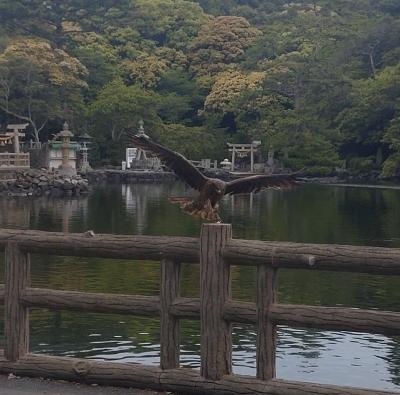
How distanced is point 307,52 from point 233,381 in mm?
54827

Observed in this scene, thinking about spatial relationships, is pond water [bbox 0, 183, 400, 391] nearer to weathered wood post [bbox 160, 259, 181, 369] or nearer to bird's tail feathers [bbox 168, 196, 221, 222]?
weathered wood post [bbox 160, 259, 181, 369]

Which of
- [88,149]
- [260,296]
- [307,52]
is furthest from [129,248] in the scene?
[307,52]

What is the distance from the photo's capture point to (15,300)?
5441mm

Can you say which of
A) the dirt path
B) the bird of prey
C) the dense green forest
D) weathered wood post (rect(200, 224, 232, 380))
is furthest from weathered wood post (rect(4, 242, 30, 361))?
the dense green forest

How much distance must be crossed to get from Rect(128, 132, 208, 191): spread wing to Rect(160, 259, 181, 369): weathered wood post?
1.86 feet

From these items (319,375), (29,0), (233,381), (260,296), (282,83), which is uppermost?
(29,0)

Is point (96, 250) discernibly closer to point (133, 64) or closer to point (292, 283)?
point (292, 283)

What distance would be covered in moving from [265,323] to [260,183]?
916 millimetres

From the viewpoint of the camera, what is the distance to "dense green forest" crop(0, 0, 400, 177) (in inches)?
2021

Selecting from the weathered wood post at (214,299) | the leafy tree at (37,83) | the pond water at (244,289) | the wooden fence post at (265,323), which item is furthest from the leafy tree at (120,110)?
the wooden fence post at (265,323)

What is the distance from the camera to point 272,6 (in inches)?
3147

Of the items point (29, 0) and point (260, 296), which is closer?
point (260, 296)

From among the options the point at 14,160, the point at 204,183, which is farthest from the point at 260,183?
the point at 14,160

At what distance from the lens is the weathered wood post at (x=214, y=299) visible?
5023mm
